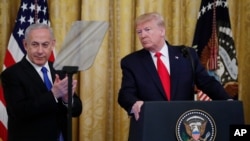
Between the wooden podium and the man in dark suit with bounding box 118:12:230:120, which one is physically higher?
the man in dark suit with bounding box 118:12:230:120

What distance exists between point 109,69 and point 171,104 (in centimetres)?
204

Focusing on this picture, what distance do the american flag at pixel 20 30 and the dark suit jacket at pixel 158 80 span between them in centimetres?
99

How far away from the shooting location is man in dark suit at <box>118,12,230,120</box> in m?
2.63

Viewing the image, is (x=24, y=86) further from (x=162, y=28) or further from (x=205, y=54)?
(x=205, y=54)

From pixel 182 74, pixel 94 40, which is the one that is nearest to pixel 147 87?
pixel 182 74

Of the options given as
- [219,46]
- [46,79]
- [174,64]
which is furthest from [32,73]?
[219,46]

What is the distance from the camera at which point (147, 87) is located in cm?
263

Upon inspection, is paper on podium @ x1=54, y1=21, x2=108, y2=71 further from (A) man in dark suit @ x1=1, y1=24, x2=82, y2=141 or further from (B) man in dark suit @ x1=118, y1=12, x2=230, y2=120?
(B) man in dark suit @ x1=118, y1=12, x2=230, y2=120

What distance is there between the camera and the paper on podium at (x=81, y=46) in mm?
1876

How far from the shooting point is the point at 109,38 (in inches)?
153

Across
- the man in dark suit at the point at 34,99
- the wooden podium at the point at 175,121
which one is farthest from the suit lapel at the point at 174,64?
the wooden podium at the point at 175,121

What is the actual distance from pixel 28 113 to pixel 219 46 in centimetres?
212

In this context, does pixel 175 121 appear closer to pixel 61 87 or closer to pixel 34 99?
pixel 61 87

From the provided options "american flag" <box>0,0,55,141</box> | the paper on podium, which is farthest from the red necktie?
"american flag" <box>0,0,55,141</box>
